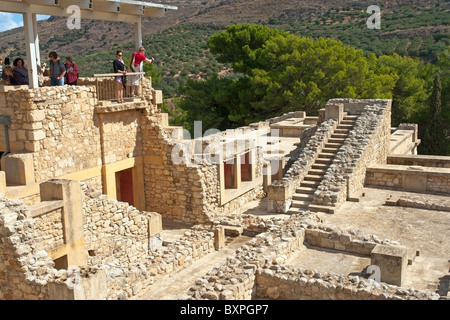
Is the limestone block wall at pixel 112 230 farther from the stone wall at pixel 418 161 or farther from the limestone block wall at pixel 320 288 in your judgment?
the stone wall at pixel 418 161

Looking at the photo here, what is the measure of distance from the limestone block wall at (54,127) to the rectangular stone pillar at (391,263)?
7.31 metres

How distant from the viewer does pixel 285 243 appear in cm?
1120

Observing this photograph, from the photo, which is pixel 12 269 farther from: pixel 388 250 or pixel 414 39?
pixel 414 39

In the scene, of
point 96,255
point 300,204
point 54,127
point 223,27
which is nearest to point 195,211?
point 300,204

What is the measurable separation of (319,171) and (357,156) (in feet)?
4.55

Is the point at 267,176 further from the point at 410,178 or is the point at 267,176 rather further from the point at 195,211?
the point at 410,178

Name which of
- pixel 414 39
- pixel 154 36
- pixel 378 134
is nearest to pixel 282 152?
pixel 378 134

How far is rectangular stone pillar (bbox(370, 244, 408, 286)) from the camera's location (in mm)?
10062

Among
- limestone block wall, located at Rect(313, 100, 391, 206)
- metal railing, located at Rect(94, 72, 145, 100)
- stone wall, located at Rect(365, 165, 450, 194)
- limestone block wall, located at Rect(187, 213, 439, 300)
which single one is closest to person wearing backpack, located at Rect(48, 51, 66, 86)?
metal railing, located at Rect(94, 72, 145, 100)

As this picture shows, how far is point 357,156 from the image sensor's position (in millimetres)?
16844

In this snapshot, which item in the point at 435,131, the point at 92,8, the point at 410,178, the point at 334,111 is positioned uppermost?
the point at 92,8

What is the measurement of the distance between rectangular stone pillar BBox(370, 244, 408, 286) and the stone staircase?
4.51m

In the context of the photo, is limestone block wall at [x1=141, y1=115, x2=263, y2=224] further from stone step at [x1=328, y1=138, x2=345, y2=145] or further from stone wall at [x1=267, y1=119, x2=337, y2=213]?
stone step at [x1=328, y1=138, x2=345, y2=145]

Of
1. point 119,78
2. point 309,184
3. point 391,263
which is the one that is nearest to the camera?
point 391,263
